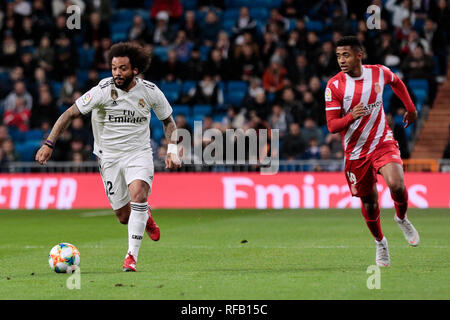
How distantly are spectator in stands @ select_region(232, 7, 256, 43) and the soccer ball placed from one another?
15223 millimetres

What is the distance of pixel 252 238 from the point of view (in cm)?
1316

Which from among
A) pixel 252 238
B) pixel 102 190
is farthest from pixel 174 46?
pixel 252 238

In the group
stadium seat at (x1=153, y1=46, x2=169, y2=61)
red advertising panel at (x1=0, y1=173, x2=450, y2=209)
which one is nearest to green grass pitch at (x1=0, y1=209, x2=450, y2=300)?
red advertising panel at (x1=0, y1=173, x2=450, y2=209)

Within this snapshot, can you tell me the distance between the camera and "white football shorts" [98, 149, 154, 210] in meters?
9.33

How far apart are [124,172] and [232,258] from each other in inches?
66.2

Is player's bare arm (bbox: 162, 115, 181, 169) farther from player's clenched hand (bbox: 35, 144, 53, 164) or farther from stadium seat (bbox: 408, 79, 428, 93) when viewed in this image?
stadium seat (bbox: 408, 79, 428, 93)

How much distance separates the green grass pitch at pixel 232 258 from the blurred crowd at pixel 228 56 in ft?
12.7

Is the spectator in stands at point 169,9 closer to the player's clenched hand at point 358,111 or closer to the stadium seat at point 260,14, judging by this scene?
the stadium seat at point 260,14

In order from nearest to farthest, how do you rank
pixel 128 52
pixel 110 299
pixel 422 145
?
pixel 110 299
pixel 128 52
pixel 422 145

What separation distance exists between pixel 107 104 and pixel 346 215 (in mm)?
9183

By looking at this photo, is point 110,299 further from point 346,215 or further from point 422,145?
point 422,145

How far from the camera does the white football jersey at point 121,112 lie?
30.7ft

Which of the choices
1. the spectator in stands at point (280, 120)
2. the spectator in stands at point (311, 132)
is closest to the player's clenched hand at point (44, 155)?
the spectator in stands at point (311, 132)

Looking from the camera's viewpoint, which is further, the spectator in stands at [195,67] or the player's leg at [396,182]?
the spectator in stands at [195,67]
